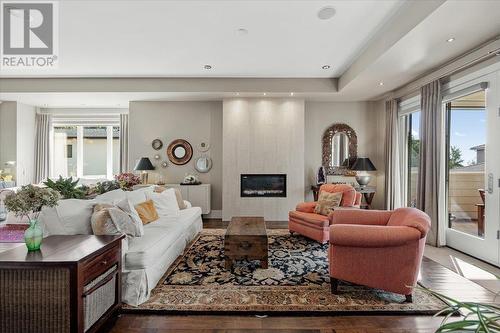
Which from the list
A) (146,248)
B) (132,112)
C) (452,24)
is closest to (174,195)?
(146,248)

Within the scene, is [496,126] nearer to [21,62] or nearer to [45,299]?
[45,299]

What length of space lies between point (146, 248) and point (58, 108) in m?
6.84

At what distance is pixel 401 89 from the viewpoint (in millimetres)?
5371

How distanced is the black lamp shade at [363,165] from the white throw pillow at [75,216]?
5.14 meters

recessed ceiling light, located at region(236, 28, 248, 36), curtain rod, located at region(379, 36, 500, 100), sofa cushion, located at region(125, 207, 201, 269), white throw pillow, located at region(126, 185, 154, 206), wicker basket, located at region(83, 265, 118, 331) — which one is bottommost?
wicker basket, located at region(83, 265, 118, 331)

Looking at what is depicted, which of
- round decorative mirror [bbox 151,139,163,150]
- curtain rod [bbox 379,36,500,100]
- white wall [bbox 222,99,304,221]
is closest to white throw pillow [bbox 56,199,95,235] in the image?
white wall [bbox 222,99,304,221]

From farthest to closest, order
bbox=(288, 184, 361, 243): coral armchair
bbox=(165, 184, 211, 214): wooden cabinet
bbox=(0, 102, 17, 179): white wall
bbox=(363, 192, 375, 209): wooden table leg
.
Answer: bbox=(0, 102, 17, 179): white wall, bbox=(165, 184, 211, 214): wooden cabinet, bbox=(363, 192, 375, 209): wooden table leg, bbox=(288, 184, 361, 243): coral armchair

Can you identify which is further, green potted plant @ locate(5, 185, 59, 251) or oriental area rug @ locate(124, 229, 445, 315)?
oriental area rug @ locate(124, 229, 445, 315)

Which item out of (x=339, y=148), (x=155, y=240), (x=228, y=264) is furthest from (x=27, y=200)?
(x=339, y=148)

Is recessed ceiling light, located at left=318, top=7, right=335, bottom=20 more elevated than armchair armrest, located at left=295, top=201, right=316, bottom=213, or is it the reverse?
recessed ceiling light, located at left=318, top=7, right=335, bottom=20

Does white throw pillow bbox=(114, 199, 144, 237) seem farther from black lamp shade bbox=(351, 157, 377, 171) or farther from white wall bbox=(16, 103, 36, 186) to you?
white wall bbox=(16, 103, 36, 186)

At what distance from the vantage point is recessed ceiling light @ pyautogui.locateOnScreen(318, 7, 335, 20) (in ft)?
10.2

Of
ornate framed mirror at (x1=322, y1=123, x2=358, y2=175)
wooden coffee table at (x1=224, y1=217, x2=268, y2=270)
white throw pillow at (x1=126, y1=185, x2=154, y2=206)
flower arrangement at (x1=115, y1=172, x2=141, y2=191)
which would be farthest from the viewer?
ornate framed mirror at (x1=322, y1=123, x2=358, y2=175)

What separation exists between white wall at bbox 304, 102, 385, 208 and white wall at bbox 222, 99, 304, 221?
57 cm
